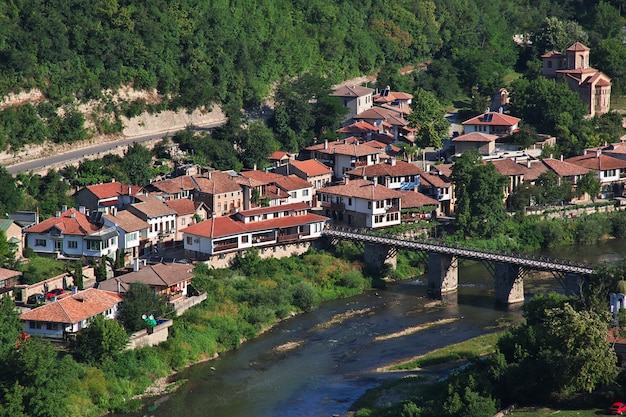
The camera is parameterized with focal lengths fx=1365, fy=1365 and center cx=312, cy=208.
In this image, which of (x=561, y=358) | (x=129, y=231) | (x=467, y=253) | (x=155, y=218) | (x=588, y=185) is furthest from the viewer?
(x=588, y=185)

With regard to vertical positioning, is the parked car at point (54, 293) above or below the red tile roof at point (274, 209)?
below

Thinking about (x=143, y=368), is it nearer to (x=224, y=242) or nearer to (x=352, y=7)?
(x=224, y=242)

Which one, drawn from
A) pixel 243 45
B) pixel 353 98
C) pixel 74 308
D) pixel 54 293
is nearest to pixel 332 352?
pixel 74 308

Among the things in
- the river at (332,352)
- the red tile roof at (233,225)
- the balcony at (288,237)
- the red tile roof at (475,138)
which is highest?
the red tile roof at (475,138)

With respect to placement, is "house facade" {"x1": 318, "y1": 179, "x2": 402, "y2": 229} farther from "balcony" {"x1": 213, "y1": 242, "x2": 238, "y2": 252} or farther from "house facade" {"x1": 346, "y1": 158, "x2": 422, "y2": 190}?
"balcony" {"x1": 213, "y1": 242, "x2": 238, "y2": 252}

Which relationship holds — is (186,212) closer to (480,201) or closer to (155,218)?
(155,218)

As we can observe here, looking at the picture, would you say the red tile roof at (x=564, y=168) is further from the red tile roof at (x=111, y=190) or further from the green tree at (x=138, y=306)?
the green tree at (x=138, y=306)

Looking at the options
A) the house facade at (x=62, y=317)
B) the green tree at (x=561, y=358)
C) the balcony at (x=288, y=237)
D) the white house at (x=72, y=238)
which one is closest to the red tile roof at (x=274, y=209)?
the balcony at (x=288, y=237)

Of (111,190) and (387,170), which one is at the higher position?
(387,170)
